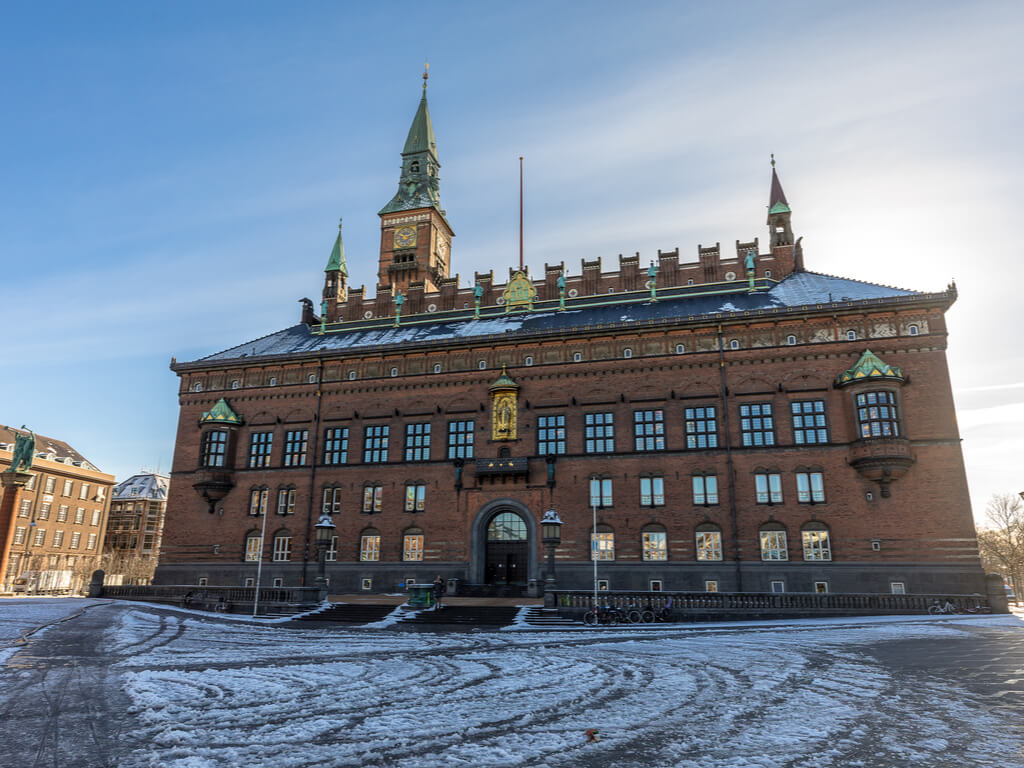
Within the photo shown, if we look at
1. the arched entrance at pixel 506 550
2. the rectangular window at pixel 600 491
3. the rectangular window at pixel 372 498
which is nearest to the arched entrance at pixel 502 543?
the arched entrance at pixel 506 550

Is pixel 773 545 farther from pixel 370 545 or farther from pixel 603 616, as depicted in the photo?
pixel 370 545

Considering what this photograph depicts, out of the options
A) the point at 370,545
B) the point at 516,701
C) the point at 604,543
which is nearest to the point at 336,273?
the point at 370,545

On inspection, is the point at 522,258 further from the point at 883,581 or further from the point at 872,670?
the point at 872,670

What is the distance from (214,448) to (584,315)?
26711 millimetres

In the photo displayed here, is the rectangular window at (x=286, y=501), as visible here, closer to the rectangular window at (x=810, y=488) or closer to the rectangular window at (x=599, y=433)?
the rectangular window at (x=599, y=433)

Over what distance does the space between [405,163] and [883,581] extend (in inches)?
2069

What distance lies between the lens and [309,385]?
153 ft

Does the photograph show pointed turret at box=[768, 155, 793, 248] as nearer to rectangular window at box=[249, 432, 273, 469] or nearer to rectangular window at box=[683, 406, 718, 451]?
rectangular window at box=[683, 406, 718, 451]

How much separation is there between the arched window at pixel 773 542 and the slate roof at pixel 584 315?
1202 cm

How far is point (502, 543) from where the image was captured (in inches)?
1608

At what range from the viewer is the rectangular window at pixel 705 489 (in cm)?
3734

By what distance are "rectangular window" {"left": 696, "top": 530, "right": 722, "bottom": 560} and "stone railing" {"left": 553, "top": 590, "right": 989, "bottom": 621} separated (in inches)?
258

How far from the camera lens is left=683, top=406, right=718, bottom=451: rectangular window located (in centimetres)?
3825

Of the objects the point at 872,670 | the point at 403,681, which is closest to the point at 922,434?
the point at 872,670
